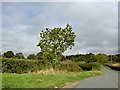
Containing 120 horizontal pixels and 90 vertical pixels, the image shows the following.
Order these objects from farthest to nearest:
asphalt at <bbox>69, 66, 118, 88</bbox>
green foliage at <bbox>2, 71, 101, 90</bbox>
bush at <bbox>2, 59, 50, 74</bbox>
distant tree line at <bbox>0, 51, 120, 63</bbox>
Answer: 1. distant tree line at <bbox>0, 51, 120, 63</bbox>
2. bush at <bbox>2, 59, 50, 74</bbox>
3. asphalt at <bbox>69, 66, 118, 88</bbox>
4. green foliage at <bbox>2, 71, 101, 90</bbox>

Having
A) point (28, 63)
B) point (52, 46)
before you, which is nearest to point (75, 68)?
point (52, 46)

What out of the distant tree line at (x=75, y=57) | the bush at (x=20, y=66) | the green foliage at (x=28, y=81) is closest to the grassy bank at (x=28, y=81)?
the green foliage at (x=28, y=81)

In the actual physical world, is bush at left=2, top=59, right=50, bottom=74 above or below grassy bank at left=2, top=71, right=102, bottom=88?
above

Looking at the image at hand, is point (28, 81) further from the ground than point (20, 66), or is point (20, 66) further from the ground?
point (20, 66)

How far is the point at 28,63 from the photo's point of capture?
3106cm

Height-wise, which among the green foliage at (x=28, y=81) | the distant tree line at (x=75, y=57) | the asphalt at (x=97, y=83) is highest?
the distant tree line at (x=75, y=57)

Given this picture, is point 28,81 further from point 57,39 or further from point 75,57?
point 75,57

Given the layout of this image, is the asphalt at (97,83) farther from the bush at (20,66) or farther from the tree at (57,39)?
the tree at (57,39)

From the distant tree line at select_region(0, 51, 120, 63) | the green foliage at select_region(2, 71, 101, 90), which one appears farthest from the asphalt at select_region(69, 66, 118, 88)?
the distant tree line at select_region(0, 51, 120, 63)

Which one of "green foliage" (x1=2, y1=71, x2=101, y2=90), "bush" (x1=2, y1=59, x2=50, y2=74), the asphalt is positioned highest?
"bush" (x1=2, y1=59, x2=50, y2=74)

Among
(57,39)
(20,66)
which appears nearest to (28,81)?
(20,66)

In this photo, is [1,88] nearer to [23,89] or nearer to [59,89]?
[23,89]

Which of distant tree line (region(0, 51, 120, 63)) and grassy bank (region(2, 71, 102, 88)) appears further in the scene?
distant tree line (region(0, 51, 120, 63))

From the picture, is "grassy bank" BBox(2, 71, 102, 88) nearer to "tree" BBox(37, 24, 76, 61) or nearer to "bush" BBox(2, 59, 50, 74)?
"bush" BBox(2, 59, 50, 74)
